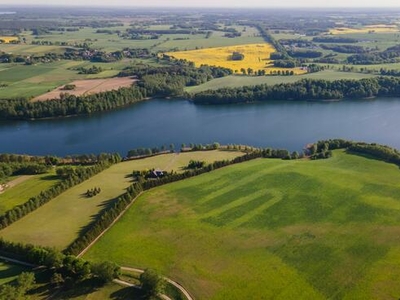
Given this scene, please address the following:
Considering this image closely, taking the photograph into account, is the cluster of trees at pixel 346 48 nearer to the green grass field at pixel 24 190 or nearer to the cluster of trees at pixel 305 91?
the cluster of trees at pixel 305 91

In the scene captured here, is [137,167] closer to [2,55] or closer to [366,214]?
[366,214]

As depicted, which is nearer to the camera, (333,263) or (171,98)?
(333,263)

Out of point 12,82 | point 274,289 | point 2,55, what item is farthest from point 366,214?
point 2,55

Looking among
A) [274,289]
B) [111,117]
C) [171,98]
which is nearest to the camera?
[274,289]

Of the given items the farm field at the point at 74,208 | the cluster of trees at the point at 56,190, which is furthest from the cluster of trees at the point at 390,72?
the cluster of trees at the point at 56,190

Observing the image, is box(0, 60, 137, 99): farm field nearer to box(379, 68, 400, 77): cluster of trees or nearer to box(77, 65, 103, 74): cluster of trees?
box(77, 65, 103, 74): cluster of trees

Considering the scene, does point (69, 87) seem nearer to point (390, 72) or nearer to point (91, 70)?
point (91, 70)
